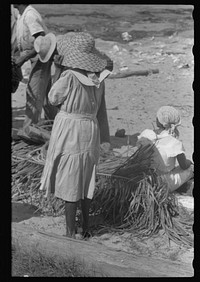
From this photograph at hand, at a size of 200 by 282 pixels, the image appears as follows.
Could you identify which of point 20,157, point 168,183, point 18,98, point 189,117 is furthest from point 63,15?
point 168,183

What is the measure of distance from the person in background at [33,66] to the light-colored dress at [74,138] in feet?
7.48

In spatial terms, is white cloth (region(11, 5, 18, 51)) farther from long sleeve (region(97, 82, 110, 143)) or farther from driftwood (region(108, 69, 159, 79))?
long sleeve (region(97, 82, 110, 143))

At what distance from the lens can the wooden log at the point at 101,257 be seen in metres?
4.70

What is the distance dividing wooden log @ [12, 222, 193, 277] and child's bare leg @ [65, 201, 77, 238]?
0.29 m

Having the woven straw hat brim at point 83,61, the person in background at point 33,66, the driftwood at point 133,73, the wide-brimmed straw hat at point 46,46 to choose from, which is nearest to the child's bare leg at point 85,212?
the woven straw hat brim at point 83,61

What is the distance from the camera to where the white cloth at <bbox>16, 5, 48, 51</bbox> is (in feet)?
24.8

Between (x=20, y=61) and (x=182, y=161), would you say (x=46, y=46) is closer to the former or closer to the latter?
(x=20, y=61)

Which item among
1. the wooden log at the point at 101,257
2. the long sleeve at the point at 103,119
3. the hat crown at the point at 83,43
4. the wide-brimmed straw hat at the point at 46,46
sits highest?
the hat crown at the point at 83,43

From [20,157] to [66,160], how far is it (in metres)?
1.54

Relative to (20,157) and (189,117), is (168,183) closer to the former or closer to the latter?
(20,157)

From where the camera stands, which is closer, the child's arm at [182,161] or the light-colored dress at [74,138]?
the light-colored dress at [74,138]

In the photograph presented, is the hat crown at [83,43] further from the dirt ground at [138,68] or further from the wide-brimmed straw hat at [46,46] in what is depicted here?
the dirt ground at [138,68]

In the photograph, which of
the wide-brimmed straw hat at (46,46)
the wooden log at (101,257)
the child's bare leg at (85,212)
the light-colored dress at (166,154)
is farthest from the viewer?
the wide-brimmed straw hat at (46,46)
